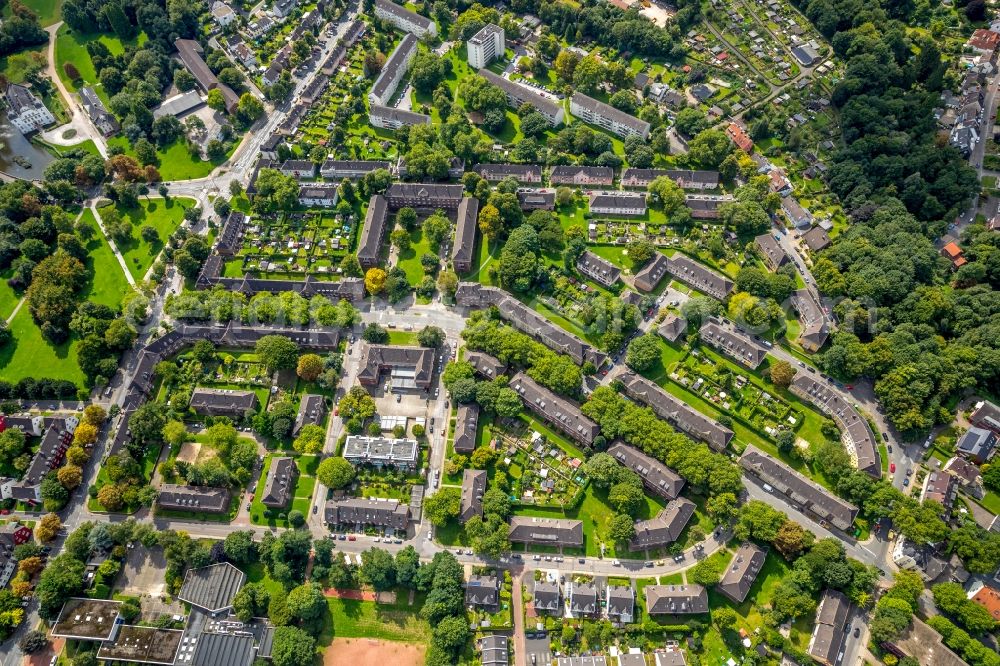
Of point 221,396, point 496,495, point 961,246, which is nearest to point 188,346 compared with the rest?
point 221,396

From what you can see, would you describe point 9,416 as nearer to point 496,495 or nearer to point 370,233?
point 370,233

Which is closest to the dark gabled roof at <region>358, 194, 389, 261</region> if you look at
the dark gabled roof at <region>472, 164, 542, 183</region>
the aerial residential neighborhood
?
the aerial residential neighborhood

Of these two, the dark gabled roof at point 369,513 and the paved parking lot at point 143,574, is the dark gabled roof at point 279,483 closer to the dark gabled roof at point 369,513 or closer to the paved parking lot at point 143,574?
the dark gabled roof at point 369,513

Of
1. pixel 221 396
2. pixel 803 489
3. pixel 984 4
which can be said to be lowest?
pixel 221 396

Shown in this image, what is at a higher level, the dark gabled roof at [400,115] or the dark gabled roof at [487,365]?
Result: the dark gabled roof at [400,115]

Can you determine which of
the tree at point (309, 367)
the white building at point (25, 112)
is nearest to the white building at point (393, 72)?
the tree at point (309, 367)

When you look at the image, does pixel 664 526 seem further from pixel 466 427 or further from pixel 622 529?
pixel 466 427
